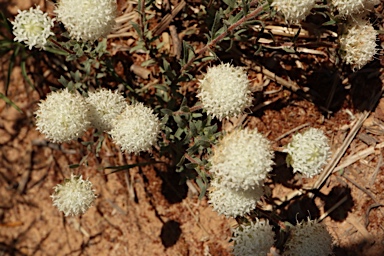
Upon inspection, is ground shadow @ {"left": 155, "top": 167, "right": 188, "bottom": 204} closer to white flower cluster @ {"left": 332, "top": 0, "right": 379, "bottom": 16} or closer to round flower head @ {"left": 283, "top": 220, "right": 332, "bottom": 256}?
round flower head @ {"left": 283, "top": 220, "right": 332, "bottom": 256}

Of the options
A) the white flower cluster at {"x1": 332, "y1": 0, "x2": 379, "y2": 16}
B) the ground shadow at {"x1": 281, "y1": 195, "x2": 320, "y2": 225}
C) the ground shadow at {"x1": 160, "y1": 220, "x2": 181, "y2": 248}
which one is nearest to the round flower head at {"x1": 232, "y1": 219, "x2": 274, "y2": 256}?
the ground shadow at {"x1": 281, "y1": 195, "x2": 320, "y2": 225}

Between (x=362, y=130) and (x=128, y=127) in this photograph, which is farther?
(x=362, y=130)

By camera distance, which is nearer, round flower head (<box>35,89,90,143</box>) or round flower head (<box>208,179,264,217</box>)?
round flower head (<box>35,89,90,143</box>)

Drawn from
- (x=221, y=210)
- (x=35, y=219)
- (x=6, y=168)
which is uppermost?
(x=221, y=210)

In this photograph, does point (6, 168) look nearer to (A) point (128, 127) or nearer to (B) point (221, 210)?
(A) point (128, 127)

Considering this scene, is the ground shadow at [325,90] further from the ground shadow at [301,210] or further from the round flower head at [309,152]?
the round flower head at [309,152]

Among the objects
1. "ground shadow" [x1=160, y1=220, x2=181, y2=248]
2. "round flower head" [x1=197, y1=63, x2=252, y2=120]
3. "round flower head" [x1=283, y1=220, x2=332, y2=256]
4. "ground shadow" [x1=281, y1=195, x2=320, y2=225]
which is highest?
"round flower head" [x1=197, y1=63, x2=252, y2=120]

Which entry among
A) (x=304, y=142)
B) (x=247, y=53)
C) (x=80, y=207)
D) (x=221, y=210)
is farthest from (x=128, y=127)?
(x=247, y=53)

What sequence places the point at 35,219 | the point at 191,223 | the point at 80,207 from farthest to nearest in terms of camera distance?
the point at 35,219 < the point at 191,223 < the point at 80,207
